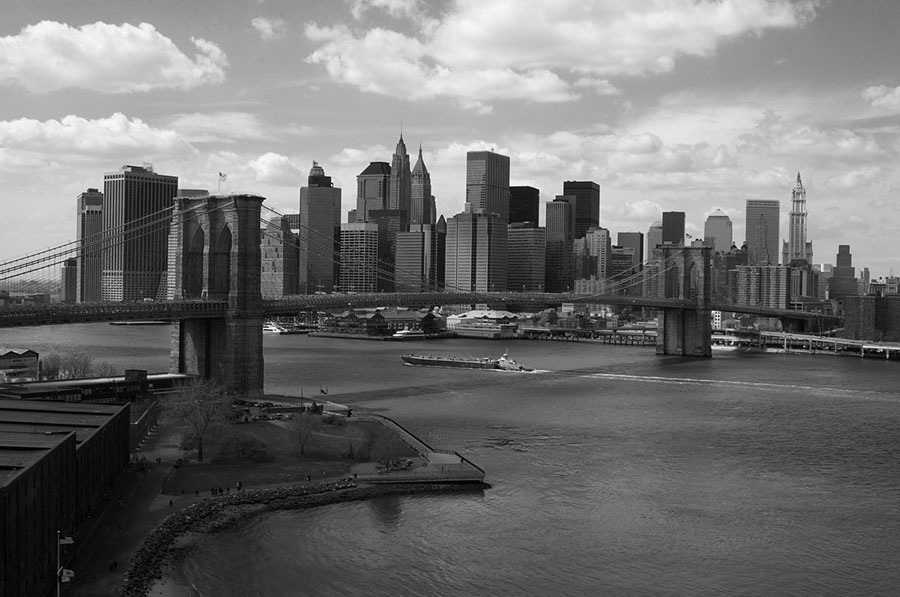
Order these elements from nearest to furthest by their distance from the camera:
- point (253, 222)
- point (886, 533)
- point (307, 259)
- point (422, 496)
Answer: point (886, 533)
point (422, 496)
point (253, 222)
point (307, 259)

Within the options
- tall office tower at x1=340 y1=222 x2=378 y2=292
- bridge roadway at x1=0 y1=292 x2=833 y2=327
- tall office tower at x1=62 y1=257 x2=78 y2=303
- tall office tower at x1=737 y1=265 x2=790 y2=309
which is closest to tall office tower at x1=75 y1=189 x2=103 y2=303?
tall office tower at x1=62 y1=257 x2=78 y2=303

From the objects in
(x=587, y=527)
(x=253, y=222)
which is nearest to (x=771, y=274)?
(x=253, y=222)

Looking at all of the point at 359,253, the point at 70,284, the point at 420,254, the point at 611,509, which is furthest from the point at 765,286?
the point at 611,509

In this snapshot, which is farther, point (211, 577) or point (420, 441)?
point (420, 441)

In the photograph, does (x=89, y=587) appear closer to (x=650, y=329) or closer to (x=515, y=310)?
(x=650, y=329)

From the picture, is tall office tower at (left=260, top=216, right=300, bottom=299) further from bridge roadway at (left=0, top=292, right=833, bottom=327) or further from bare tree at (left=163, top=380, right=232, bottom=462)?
bare tree at (left=163, top=380, right=232, bottom=462)

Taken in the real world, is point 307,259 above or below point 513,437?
above

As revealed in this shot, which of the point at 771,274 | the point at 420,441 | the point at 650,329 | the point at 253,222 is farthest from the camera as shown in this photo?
the point at 771,274
